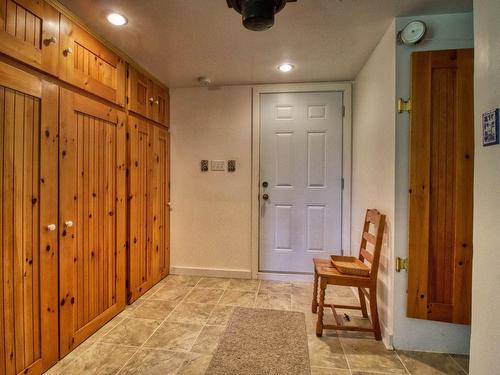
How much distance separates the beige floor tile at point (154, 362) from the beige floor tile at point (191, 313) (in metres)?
0.38

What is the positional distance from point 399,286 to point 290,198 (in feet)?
4.56

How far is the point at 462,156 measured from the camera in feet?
5.12

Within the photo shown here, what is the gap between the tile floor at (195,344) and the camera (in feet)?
5.05

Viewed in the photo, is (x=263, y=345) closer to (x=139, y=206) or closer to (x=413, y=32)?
(x=139, y=206)

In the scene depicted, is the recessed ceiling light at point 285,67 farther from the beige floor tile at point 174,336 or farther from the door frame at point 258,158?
the beige floor tile at point 174,336

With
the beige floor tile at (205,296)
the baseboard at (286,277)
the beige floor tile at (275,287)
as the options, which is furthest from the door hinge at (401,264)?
the beige floor tile at (205,296)

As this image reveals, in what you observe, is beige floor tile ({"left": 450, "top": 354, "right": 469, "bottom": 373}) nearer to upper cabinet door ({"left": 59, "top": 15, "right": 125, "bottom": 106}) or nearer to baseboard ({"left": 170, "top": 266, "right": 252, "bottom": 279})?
baseboard ({"left": 170, "top": 266, "right": 252, "bottom": 279})

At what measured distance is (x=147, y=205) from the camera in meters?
2.55

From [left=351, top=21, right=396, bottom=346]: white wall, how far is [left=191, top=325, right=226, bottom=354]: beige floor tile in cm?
116

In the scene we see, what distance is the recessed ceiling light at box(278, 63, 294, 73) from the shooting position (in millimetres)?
2408

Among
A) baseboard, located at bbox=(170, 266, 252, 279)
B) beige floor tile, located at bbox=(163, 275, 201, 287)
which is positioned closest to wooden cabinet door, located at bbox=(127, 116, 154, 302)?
beige floor tile, located at bbox=(163, 275, 201, 287)

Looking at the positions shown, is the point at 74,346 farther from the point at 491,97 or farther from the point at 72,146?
the point at 491,97

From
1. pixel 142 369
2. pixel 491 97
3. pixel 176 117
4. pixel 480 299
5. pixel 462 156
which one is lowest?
pixel 142 369

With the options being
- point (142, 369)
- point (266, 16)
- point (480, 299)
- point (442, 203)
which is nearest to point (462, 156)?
point (442, 203)
